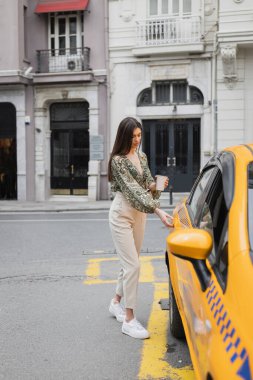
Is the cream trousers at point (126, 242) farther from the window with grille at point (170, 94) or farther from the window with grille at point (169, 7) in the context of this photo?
the window with grille at point (169, 7)

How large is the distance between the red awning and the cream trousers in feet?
54.4

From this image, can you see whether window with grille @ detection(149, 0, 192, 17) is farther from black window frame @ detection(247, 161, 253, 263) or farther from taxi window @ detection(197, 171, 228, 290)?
black window frame @ detection(247, 161, 253, 263)

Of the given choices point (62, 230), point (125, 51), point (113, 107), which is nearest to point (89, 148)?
point (113, 107)

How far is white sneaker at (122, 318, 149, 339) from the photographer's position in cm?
465

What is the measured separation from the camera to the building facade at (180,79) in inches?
745

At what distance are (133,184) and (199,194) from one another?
2.20 feet

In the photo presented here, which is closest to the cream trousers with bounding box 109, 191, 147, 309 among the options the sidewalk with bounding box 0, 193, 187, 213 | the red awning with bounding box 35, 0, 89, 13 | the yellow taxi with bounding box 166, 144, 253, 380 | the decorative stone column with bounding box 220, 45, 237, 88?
the yellow taxi with bounding box 166, 144, 253, 380

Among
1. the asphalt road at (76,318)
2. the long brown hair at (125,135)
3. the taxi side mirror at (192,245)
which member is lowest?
the asphalt road at (76,318)

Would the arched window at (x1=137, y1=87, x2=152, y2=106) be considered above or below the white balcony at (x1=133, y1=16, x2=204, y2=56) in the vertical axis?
below

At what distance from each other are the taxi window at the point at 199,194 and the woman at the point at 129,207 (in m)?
0.26

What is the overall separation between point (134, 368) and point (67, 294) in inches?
93.0

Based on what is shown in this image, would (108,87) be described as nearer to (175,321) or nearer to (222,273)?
(175,321)

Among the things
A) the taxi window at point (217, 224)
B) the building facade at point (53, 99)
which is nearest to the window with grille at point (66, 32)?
the building facade at point (53, 99)

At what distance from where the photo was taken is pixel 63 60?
20.6 meters
